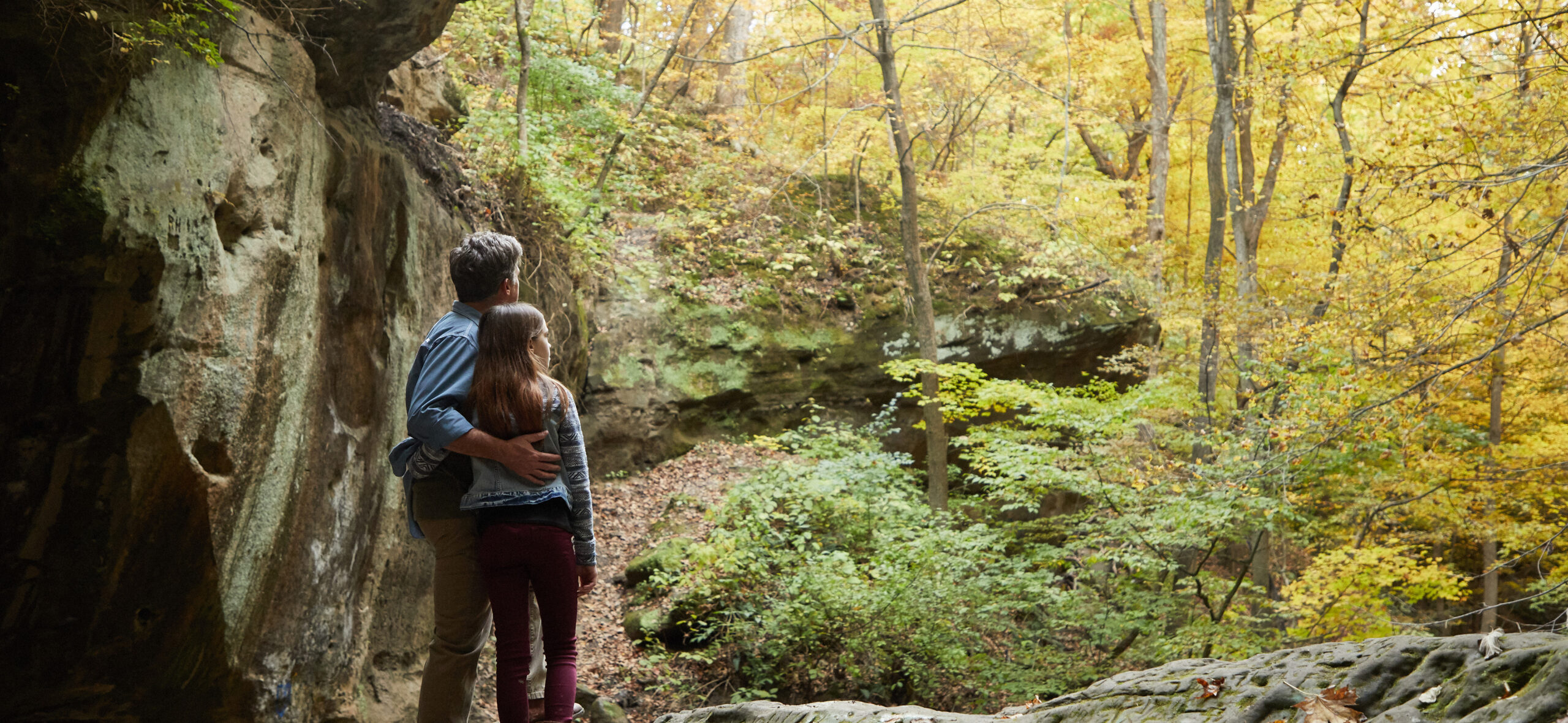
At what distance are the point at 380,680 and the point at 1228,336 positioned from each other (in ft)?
29.9

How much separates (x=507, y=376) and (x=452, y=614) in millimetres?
777

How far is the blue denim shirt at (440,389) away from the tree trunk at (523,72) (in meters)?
5.21

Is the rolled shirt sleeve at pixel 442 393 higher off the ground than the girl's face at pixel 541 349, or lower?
lower

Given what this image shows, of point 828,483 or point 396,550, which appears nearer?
point 396,550

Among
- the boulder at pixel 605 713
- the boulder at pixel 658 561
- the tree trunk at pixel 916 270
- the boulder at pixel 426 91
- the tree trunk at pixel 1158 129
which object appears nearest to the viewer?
the boulder at pixel 605 713

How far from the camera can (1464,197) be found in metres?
5.19

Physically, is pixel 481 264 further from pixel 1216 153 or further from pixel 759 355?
pixel 1216 153

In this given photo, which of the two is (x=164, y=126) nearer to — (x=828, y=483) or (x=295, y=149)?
(x=295, y=149)

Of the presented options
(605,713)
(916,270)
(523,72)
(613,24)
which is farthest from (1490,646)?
(613,24)

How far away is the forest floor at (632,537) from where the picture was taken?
6.45m

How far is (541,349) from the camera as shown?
2846mm

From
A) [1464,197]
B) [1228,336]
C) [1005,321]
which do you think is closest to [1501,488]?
[1228,336]

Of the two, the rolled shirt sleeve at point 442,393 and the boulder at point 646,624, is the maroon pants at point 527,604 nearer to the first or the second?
the rolled shirt sleeve at point 442,393

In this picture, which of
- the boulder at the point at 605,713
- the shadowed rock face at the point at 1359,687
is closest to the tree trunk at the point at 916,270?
the boulder at the point at 605,713
